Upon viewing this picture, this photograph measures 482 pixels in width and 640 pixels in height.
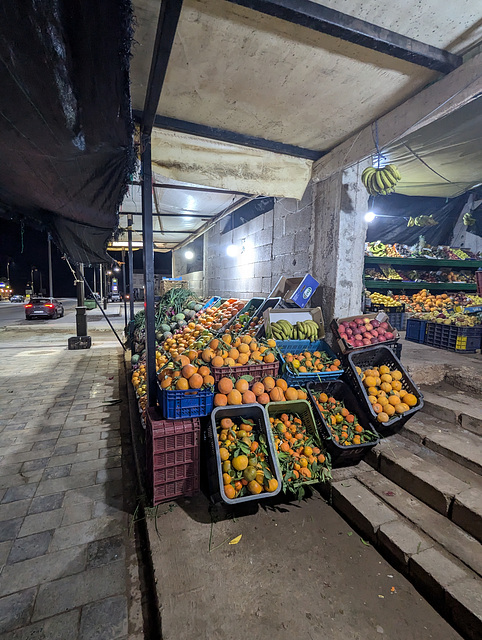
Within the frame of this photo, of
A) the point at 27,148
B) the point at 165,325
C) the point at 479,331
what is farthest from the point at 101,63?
the point at 479,331

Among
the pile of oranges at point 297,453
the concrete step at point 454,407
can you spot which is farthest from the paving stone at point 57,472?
the concrete step at point 454,407

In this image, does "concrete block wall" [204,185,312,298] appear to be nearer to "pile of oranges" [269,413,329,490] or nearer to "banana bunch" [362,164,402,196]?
"banana bunch" [362,164,402,196]

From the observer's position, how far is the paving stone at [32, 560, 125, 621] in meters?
1.83

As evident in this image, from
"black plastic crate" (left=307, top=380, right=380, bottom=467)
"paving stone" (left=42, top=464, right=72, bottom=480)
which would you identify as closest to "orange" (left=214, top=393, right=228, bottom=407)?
"black plastic crate" (left=307, top=380, right=380, bottom=467)

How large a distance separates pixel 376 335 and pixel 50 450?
4.49 meters

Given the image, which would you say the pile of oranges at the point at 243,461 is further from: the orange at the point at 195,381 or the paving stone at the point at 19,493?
the paving stone at the point at 19,493

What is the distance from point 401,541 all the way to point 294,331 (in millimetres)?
2559

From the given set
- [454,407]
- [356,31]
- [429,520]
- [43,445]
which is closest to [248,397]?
[429,520]

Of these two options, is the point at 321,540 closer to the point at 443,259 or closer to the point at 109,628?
the point at 109,628

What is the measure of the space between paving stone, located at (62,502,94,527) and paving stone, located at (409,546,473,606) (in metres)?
2.61

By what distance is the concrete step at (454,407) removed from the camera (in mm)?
3253

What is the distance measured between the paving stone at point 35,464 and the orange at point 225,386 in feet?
7.33

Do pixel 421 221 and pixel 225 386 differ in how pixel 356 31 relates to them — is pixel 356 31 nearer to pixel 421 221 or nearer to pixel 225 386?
pixel 225 386

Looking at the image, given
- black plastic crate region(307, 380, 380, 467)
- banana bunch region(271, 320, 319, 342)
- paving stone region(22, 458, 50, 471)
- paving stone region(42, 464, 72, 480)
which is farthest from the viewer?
banana bunch region(271, 320, 319, 342)
